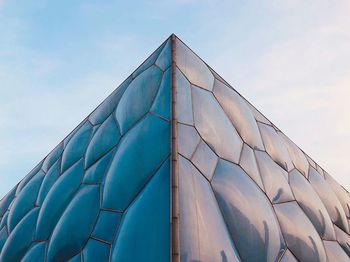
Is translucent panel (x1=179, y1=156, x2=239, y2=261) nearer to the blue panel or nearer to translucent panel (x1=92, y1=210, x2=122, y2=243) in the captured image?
translucent panel (x1=92, y1=210, x2=122, y2=243)

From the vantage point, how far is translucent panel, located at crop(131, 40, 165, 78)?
29.7 ft

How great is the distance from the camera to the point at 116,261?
5977 mm

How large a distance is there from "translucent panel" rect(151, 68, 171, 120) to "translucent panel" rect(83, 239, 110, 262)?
2.58 meters

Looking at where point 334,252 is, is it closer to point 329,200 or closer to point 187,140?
point 329,200

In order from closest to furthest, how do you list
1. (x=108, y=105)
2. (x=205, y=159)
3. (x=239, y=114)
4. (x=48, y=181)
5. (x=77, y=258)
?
(x=205, y=159) → (x=77, y=258) → (x=239, y=114) → (x=108, y=105) → (x=48, y=181)

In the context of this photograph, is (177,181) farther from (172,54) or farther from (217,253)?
(172,54)

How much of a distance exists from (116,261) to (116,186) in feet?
4.86

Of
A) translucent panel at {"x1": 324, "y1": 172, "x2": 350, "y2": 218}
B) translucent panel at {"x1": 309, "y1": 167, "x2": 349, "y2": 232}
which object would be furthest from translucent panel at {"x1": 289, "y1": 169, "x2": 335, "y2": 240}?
translucent panel at {"x1": 324, "y1": 172, "x2": 350, "y2": 218}

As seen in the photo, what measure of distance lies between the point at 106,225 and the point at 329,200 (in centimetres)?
805

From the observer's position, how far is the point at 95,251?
6.59 metres

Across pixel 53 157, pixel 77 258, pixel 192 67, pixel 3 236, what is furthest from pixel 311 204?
pixel 3 236

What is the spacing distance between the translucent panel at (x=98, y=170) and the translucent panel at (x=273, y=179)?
3.41 metres

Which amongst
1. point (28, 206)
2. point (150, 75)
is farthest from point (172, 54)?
point (28, 206)

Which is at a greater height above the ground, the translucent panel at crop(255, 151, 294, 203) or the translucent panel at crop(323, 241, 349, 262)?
the translucent panel at crop(255, 151, 294, 203)
